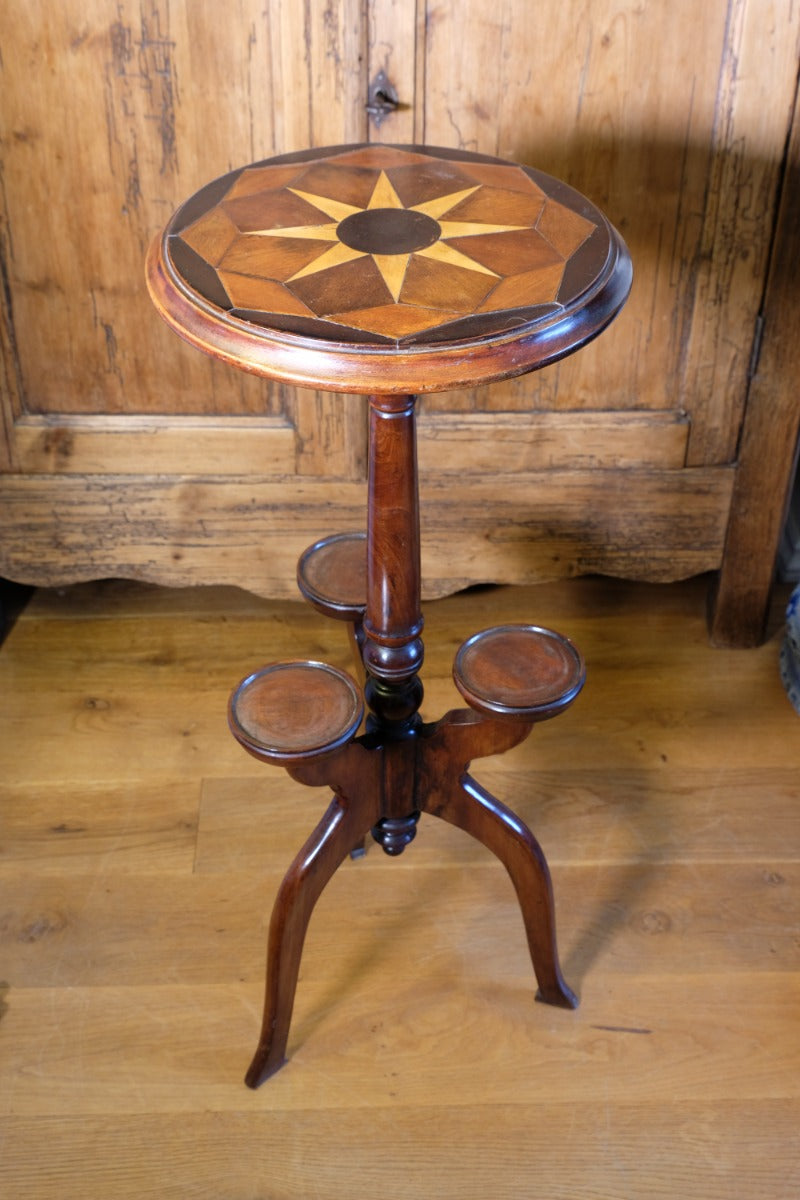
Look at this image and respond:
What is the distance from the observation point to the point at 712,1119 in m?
1.50

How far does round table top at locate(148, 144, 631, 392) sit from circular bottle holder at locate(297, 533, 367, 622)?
0.47m

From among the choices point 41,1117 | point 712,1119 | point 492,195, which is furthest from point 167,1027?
point 492,195

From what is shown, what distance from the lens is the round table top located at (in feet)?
3.73

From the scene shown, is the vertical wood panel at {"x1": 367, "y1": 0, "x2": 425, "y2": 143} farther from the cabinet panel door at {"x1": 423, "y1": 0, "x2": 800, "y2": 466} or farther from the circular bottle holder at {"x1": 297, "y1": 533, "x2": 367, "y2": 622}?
the circular bottle holder at {"x1": 297, "y1": 533, "x2": 367, "y2": 622}

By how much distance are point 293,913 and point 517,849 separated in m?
0.29

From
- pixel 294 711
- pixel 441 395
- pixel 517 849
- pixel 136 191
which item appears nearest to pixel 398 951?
pixel 517 849

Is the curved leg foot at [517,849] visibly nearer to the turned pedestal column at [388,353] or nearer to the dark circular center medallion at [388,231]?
the turned pedestal column at [388,353]

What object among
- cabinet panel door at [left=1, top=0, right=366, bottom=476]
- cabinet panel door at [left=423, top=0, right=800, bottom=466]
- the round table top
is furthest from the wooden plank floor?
the round table top

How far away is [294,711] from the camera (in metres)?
1.39

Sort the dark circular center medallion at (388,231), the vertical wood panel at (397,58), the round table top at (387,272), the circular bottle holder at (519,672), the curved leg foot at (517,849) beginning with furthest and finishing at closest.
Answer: the vertical wood panel at (397,58) → the curved leg foot at (517,849) → the circular bottle holder at (519,672) → the dark circular center medallion at (388,231) → the round table top at (387,272)

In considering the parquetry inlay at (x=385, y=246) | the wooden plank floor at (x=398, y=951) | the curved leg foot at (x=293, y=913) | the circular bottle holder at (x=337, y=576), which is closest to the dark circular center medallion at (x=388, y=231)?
the parquetry inlay at (x=385, y=246)

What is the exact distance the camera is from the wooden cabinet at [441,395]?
1.73 metres

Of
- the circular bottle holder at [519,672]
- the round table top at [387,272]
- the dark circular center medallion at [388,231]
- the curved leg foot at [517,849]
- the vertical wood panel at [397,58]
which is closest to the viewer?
the round table top at [387,272]

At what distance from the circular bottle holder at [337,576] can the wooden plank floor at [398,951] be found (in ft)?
1.44
